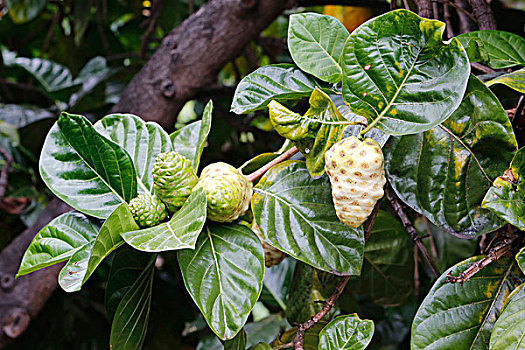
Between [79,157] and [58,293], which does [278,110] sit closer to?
[79,157]

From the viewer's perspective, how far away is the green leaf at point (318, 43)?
0.50m

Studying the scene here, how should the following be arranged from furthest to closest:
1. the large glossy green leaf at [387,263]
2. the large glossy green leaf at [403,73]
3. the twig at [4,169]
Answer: the twig at [4,169], the large glossy green leaf at [387,263], the large glossy green leaf at [403,73]

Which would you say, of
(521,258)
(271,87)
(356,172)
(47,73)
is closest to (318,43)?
(271,87)

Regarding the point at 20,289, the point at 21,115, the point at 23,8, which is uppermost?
the point at 23,8

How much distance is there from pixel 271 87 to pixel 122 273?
0.26m

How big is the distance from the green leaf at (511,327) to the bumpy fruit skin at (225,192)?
0.83 ft

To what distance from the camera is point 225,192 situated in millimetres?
445

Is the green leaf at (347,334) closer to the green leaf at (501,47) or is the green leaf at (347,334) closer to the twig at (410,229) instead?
the twig at (410,229)

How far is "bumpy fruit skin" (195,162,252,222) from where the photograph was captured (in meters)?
0.44

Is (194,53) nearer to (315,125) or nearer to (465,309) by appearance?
(315,125)

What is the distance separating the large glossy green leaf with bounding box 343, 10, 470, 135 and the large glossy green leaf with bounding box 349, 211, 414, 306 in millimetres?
301

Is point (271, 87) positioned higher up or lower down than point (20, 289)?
higher up

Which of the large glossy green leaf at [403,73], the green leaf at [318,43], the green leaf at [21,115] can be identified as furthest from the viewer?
the green leaf at [21,115]

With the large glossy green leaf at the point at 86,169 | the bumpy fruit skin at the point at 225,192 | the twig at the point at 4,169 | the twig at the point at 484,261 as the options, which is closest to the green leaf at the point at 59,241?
the large glossy green leaf at the point at 86,169
